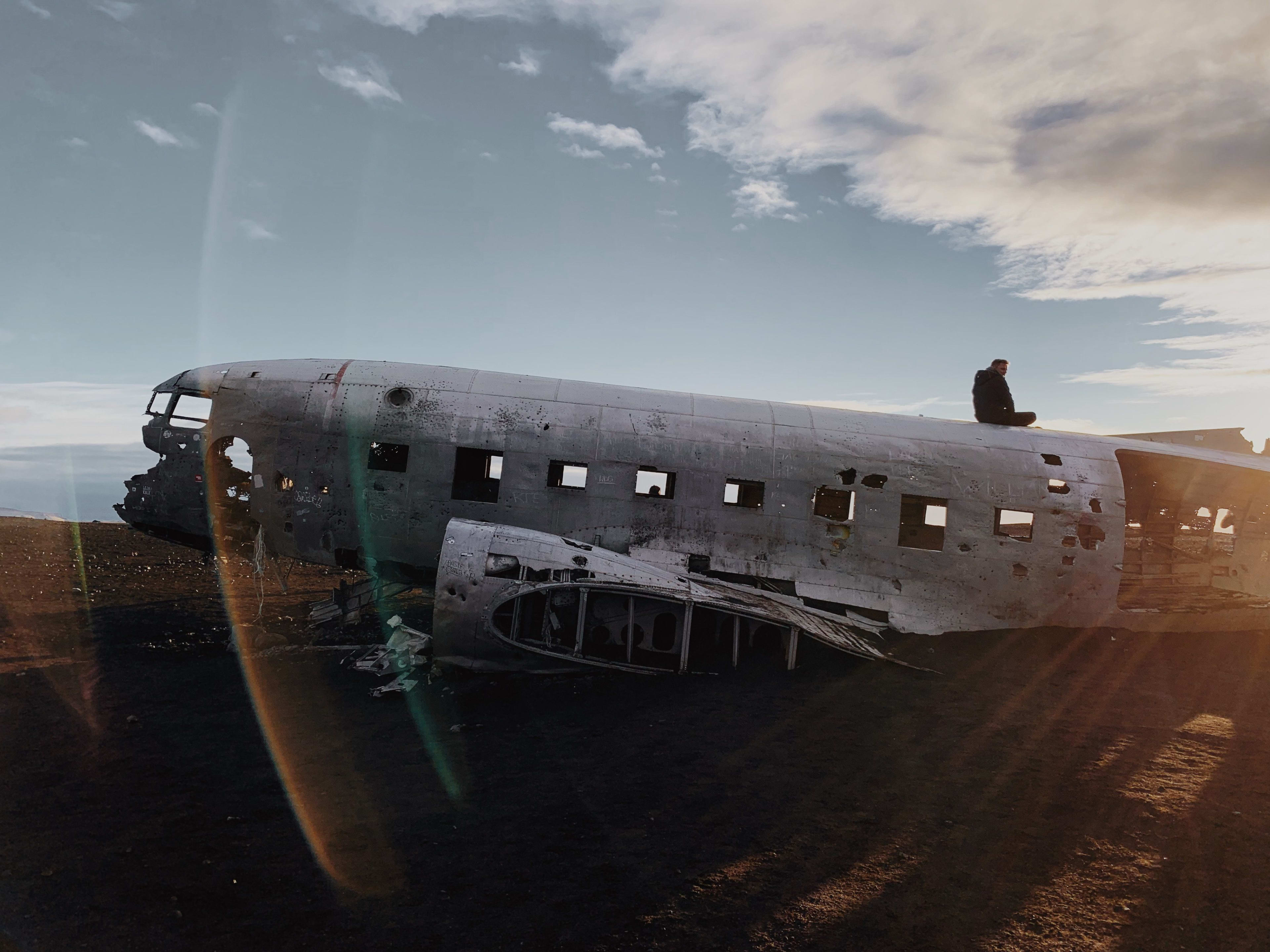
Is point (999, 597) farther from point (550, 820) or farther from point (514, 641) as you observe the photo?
point (550, 820)

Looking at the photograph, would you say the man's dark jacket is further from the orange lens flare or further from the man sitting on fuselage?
the orange lens flare

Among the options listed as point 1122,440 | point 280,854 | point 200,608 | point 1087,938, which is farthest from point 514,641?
point 1122,440

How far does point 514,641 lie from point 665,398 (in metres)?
6.79

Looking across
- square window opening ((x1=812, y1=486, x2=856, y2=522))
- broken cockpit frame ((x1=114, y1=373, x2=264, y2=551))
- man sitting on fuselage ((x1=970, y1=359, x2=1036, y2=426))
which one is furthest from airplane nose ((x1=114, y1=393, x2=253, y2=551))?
man sitting on fuselage ((x1=970, y1=359, x2=1036, y2=426))

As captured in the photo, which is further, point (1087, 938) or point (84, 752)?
point (84, 752)

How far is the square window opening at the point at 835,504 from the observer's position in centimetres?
1477

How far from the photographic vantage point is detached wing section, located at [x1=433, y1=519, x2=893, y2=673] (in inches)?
460

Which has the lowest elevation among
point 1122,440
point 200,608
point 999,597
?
point 200,608

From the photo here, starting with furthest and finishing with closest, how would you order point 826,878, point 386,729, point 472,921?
point 386,729 → point 826,878 → point 472,921

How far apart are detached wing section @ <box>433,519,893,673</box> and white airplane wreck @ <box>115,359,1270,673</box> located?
86 centimetres

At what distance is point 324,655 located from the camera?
14477mm

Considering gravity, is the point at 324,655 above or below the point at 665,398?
below

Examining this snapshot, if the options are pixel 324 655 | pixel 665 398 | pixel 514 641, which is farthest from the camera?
pixel 665 398

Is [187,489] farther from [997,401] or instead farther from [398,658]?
[997,401]
